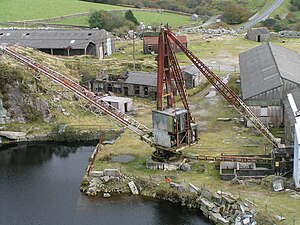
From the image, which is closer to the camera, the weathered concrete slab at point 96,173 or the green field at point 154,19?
the weathered concrete slab at point 96,173

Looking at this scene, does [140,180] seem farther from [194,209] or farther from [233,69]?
[233,69]

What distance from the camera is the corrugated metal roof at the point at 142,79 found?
62366 mm

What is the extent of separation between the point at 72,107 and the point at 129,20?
59.8 meters

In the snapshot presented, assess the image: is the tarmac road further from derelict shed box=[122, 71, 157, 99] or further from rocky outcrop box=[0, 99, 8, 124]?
rocky outcrop box=[0, 99, 8, 124]

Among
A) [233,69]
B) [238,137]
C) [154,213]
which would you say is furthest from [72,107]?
[233,69]

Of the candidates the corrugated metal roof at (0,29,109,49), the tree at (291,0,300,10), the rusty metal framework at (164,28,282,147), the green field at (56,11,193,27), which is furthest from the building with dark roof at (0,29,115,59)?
the tree at (291,0,300,10)

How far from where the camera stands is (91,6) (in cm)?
12962

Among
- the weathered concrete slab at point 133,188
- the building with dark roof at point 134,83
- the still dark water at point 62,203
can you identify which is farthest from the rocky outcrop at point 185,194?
the building with dark roof at point 134,83

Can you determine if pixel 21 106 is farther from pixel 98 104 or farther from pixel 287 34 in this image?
pixel 287 34

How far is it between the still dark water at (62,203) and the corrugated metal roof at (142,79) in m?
17.6

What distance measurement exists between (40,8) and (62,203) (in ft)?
299

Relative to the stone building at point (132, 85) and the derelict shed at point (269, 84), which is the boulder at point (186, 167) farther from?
the stone building at point (132, 85)

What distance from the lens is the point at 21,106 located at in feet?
182

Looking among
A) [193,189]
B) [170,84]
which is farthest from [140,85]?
[193,189]
